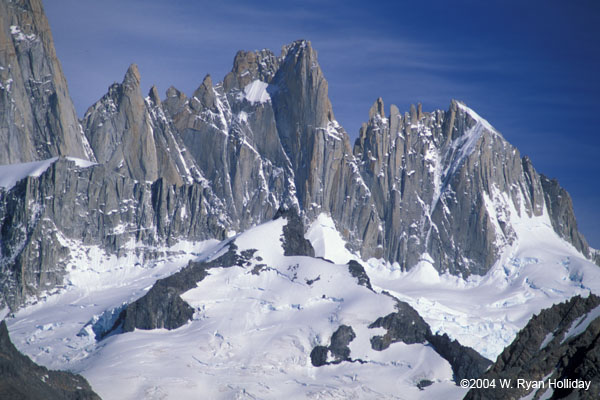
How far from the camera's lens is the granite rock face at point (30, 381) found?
142m

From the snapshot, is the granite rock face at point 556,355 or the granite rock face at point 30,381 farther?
the granite rock face at point 30,381

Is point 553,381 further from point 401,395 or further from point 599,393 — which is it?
point 401,395

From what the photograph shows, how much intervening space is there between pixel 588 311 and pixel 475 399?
805 inches

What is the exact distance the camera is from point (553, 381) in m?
107

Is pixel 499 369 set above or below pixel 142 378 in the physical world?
above

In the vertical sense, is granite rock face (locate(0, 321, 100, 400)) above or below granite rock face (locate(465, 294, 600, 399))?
below

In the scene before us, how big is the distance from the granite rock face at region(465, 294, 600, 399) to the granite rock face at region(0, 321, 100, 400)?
210ft

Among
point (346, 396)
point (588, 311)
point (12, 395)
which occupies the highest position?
point (588, 311)

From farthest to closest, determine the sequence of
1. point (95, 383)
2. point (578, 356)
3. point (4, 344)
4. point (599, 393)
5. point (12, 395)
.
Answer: point (95, 383) → point (4, 344) → point (12, 395) → point (578, 356) → point (599, 393)

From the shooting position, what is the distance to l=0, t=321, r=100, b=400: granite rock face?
465 ft

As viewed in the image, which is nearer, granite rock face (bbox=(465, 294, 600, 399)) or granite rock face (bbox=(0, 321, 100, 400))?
granite rock face (bbox=(465, 294, 600, 399))

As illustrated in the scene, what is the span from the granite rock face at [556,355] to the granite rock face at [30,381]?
6388 centimetres

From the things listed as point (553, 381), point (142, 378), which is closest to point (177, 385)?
point (142, 378)

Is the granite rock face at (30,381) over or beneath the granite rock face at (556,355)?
beneath
